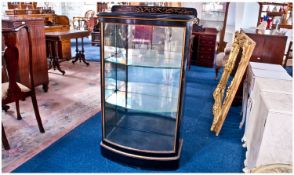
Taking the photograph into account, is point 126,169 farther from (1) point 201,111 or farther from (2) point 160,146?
(1) point 201,111

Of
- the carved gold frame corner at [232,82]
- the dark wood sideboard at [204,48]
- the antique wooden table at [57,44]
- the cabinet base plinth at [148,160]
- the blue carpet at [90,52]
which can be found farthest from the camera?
the blue carpet at [90,52]

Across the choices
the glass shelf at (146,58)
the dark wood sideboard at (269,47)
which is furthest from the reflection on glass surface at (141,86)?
the dark wood sideboard at (269,47)

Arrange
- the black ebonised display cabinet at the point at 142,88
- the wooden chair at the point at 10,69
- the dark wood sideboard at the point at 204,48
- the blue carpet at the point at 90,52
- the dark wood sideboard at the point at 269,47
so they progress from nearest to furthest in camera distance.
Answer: the black ebonised display cabinet at the point at 142,88 < the wooden chair at the point at 10,69 < the dark wood sideboard at the point at 269,47 < the dark wood sideboard at the point at 204,48 < the blue carpet at the point at 90,52

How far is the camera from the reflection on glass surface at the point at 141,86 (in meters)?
2.05

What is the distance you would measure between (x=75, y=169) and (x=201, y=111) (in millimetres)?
1867

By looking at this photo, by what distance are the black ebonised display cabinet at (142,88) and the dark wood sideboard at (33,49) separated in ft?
5.68

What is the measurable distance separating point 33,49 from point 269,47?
3.25 m

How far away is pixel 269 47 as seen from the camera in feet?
10.6

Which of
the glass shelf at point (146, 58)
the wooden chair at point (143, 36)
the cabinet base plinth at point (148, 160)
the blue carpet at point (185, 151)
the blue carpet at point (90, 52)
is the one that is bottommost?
the blue carpet at point (185, 151)

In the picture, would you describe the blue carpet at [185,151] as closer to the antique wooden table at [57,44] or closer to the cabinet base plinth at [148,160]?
the cabinet base plinth at [148,160]

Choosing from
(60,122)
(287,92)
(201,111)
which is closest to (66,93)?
A: (60,122)

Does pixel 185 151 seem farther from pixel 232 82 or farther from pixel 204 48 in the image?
pixel 204 48

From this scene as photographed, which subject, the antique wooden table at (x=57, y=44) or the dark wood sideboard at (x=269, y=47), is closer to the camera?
the dark wood sideboard at (x=269, y=47)

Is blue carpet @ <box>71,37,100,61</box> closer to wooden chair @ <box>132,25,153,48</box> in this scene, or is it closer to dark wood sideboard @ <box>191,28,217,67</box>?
dark wood sideboard @ <box>191,28,217,67</box>
